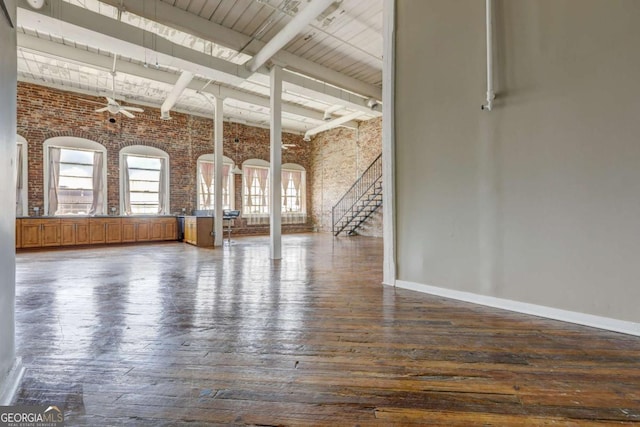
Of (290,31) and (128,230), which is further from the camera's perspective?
(128,230)

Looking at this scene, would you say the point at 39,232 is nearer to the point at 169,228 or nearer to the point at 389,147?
the point at 169,228

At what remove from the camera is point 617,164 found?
2.34 meters

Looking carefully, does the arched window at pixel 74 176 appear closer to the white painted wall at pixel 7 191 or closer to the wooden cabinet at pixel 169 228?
the wooden cabinet at pixel 169 228

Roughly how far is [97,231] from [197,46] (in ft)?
18.1

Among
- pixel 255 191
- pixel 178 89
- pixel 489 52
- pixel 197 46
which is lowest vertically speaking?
pixel 255 191

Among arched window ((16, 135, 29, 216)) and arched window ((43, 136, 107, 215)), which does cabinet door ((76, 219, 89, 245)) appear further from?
arched window ((16, 135, 29, 216))

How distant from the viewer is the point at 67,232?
25.0ft

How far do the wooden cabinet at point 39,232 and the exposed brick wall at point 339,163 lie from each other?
27.8ft

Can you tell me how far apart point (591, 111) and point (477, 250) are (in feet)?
4.91

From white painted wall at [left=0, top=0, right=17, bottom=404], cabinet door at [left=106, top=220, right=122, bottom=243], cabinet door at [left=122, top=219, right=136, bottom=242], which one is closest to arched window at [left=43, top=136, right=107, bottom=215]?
cabinet door at [left=106, top=220, right=122, bottom=243]

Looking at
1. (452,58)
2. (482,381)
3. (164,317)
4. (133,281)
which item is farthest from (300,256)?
(482,381)

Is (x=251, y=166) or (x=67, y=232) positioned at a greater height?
(x=251, y=166)

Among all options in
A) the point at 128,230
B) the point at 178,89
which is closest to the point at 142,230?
the point at 128,230

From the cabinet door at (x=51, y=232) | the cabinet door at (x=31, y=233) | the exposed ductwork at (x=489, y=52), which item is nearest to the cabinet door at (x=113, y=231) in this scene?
the cabinet door at (x=51, y=232)
